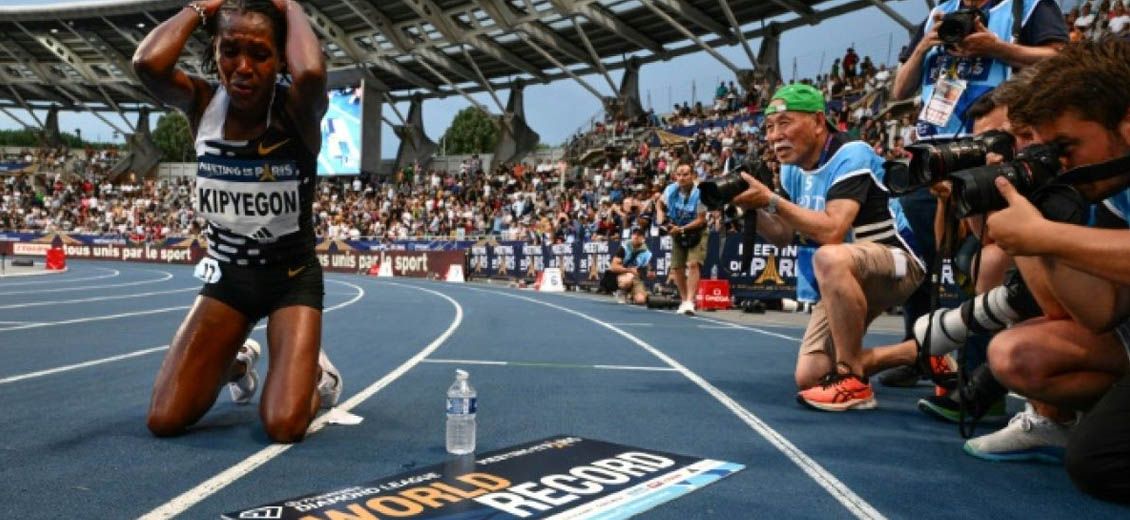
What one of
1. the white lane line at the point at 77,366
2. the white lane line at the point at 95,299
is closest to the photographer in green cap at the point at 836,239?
the white lane line at the point at 77,366

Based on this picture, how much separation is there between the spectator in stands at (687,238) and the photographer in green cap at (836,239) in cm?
594

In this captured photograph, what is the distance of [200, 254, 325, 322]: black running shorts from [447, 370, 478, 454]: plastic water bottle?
95 cm


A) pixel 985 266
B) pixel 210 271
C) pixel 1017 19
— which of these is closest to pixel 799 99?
pixel 1017 19

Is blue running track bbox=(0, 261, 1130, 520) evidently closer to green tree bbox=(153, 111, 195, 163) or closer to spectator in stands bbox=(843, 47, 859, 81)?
spectator in stands bbox=(843, 47, 859, 81)

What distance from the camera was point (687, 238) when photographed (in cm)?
1049

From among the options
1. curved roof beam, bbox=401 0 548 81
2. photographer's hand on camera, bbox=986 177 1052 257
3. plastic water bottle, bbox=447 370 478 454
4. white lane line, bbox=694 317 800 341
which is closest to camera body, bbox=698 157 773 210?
photographer's hand on camera, bbox=986 177 1052 257

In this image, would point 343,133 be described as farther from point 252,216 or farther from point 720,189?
point 720,189

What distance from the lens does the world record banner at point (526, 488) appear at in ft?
6.59

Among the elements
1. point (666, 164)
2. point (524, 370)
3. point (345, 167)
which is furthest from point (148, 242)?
point (524, 370)

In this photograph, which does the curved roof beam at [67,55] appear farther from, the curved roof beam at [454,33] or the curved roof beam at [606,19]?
the curved roof beam at [606,19]

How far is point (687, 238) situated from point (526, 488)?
8.56 m

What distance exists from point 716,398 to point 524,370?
1498mm

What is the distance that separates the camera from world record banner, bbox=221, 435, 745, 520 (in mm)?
2008

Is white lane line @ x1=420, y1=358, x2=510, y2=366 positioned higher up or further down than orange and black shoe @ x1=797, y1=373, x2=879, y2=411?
further down
